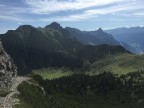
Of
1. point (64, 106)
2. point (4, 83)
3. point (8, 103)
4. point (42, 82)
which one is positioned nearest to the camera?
point (8, 103)

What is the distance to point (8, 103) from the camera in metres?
87.1

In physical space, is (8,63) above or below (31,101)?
above

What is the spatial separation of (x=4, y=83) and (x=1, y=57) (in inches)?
539

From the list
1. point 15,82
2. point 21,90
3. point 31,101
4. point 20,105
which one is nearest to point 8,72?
point 15,82

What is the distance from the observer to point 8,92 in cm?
10756

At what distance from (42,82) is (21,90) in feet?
189

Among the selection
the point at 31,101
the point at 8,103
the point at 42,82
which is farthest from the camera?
the point at 42,82

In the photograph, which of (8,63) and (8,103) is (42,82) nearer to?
(8,63)

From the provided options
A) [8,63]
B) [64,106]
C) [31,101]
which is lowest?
[64,106]

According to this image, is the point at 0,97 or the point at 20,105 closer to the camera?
the point at 20,105

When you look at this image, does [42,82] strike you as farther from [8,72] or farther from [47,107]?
[47,107]

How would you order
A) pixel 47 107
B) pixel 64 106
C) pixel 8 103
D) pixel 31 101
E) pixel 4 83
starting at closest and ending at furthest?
pixel 8 103
pixel 31 101
pixel 47 107
pixel 4 83
pixel 64 106

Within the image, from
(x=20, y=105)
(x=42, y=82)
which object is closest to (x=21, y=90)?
(x=20, y=105)

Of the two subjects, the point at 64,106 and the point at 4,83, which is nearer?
the point at 4,83
